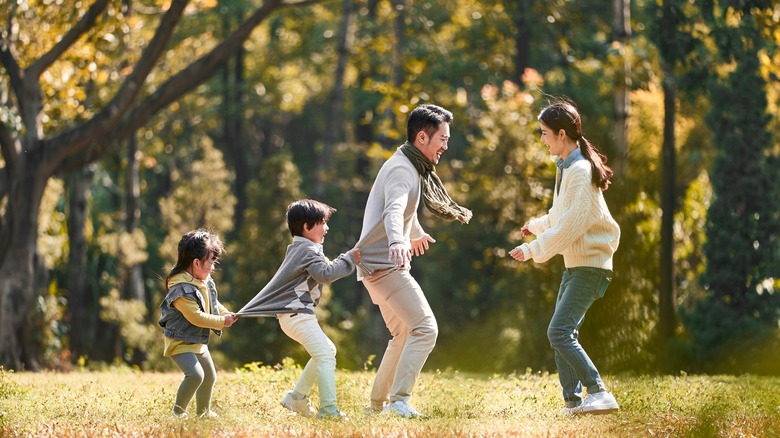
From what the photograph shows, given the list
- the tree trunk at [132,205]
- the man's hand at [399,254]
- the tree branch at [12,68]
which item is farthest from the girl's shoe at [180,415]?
the tree trunk at [132,205]

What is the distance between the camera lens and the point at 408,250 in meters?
7.69

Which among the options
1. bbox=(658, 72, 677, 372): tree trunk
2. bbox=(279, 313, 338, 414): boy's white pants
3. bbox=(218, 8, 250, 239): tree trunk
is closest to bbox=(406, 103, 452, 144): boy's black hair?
bbox=(279, 313, 338, 414): boy's white pants

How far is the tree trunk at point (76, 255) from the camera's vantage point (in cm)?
2644

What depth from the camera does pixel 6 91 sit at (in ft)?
63.0

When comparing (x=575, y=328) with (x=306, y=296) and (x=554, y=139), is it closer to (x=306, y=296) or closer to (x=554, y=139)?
(x=554, y=139)

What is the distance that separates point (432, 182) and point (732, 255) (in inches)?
397

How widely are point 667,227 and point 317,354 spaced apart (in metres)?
9.19

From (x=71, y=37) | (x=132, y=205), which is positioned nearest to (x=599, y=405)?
(x=71, y=37)

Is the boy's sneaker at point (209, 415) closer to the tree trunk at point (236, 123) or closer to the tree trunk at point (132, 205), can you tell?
the tree trunk at point (132, 205)

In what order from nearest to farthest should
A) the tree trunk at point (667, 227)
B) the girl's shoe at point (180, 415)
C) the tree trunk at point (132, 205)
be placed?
1. the girl's shoe at point (180, 415)
2. the tree trunk at point (667, 227)
3. the tree trunk at point (132, 205)

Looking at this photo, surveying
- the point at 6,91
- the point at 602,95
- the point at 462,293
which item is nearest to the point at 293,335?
the point at 6,91

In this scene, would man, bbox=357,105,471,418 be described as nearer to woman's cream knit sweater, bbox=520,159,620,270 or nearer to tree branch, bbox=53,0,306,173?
woman's cream knit sweater, bbox=520,159,620,270

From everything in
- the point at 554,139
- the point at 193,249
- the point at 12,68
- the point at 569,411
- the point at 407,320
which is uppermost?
the point at 12,68

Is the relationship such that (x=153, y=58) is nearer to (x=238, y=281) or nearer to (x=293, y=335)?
(x=238, y=281)
